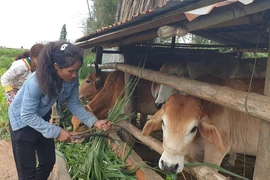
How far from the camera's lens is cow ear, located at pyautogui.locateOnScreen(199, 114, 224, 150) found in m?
2.75

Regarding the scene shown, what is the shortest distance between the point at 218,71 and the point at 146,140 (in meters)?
1.67

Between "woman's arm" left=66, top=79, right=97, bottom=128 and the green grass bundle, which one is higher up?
"woman's arm" left=66, top=79, right=97, bottom=128

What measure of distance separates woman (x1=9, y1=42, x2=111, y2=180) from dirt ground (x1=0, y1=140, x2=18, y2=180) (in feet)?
7.04

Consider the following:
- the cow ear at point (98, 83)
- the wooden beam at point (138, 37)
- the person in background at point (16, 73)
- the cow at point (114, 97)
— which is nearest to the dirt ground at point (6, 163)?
the person in background at point (16, 73)

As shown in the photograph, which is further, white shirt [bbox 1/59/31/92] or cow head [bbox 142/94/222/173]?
white shirt [bbox 1/59/31/92]

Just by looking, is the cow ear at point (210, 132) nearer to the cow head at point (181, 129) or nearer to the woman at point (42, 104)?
the cow head at point (181, 129)

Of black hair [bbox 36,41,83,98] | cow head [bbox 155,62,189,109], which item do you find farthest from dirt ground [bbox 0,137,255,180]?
black hair [bbox 36,41,83,98]

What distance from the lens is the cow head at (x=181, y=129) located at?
2.66m

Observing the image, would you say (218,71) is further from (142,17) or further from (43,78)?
(43,78)

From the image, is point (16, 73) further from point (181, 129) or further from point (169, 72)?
point (181, 129)

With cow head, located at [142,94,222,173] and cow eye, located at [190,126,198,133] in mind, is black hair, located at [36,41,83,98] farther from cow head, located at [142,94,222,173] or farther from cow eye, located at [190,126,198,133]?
cow eye, located at [190,126,198,133]

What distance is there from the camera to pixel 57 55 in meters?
2.77

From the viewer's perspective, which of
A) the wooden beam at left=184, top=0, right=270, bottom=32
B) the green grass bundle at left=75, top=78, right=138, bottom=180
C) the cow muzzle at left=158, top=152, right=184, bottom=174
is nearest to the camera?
the wooden beam at left=184, top=0, right=270, bottom=32

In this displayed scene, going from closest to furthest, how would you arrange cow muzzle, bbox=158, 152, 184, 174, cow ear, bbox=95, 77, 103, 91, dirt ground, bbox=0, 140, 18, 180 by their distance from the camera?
cow muzzle, bbox=158, 152, 184, 174 < dirt ground, bbox=0, 140, 18, 180 < cow ear, bbox=95, 77, 103, 91
